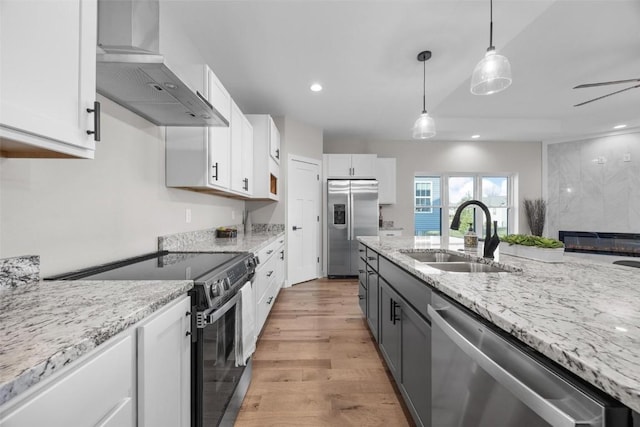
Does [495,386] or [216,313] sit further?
[216,313]

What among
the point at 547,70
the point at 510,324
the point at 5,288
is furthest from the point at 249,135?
the point at 547,70

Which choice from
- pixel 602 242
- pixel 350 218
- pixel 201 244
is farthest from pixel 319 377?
pixel 602 242

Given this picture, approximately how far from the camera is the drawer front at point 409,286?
1.23 meters

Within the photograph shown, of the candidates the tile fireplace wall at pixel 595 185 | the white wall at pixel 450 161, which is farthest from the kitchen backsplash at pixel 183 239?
the tile fireplace wall at pixel 595 185

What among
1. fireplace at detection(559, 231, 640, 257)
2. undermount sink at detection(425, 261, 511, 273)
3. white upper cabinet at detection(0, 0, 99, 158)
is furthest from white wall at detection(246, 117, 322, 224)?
fireplace at detection(559, 231, 640, 257)

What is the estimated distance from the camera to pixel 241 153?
2889mm

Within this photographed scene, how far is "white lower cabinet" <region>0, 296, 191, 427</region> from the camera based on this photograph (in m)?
0.49

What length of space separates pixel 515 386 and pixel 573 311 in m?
0.26

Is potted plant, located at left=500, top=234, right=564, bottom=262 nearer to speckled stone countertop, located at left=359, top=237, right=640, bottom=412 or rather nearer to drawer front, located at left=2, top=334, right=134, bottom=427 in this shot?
speckled stone countertop, located at left=359, top=237, right=640, bottom=412

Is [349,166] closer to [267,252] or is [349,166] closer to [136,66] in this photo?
[267,252]

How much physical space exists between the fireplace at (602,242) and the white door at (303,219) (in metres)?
4.42

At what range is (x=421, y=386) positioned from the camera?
4.16 ft

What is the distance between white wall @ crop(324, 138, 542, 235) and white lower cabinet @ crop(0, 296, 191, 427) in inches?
207

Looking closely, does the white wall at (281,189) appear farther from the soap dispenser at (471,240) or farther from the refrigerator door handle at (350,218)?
the soap dispenser at (471,240)
